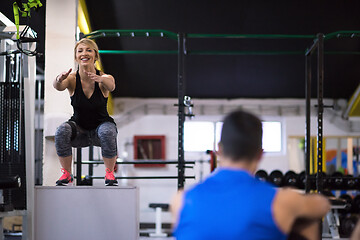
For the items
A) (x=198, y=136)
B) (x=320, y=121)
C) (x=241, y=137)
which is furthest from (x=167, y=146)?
(x=241, y=137)

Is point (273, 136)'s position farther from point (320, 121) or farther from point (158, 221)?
point (320, 121)

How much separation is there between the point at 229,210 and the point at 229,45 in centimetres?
647

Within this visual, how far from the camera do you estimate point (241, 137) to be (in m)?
1.23

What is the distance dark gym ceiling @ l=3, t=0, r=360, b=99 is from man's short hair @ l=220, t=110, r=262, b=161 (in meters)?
5.68

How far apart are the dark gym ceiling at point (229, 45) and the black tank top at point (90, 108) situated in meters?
3.67

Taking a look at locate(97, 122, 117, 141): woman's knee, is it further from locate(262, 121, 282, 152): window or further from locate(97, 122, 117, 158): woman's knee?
locate(262, 121, 282, 152): window

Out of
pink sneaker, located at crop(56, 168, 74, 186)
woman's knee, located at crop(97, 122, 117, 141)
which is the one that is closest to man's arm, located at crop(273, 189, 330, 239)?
woman's knee, located at crop(97, 122, 117, 141)

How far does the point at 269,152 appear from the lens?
356 inches

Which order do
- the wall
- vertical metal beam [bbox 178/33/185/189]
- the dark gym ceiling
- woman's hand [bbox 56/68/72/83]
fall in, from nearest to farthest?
woman's hand [bbox 56/68/72/83], vertical metal beam [bbox 178/33/185/189], the dark gym ceiling, the wall

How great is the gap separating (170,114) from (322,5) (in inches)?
137

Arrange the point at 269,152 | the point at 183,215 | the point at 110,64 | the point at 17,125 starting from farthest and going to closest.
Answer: the point at 269,152 → the point at 110,64 → the point at 17,125 → the point at 183,215

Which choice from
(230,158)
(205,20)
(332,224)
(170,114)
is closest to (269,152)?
(170,114)

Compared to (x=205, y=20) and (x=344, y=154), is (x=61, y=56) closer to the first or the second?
(x=205, y=20)

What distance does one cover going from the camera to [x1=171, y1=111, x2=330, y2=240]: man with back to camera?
44.0 inches
